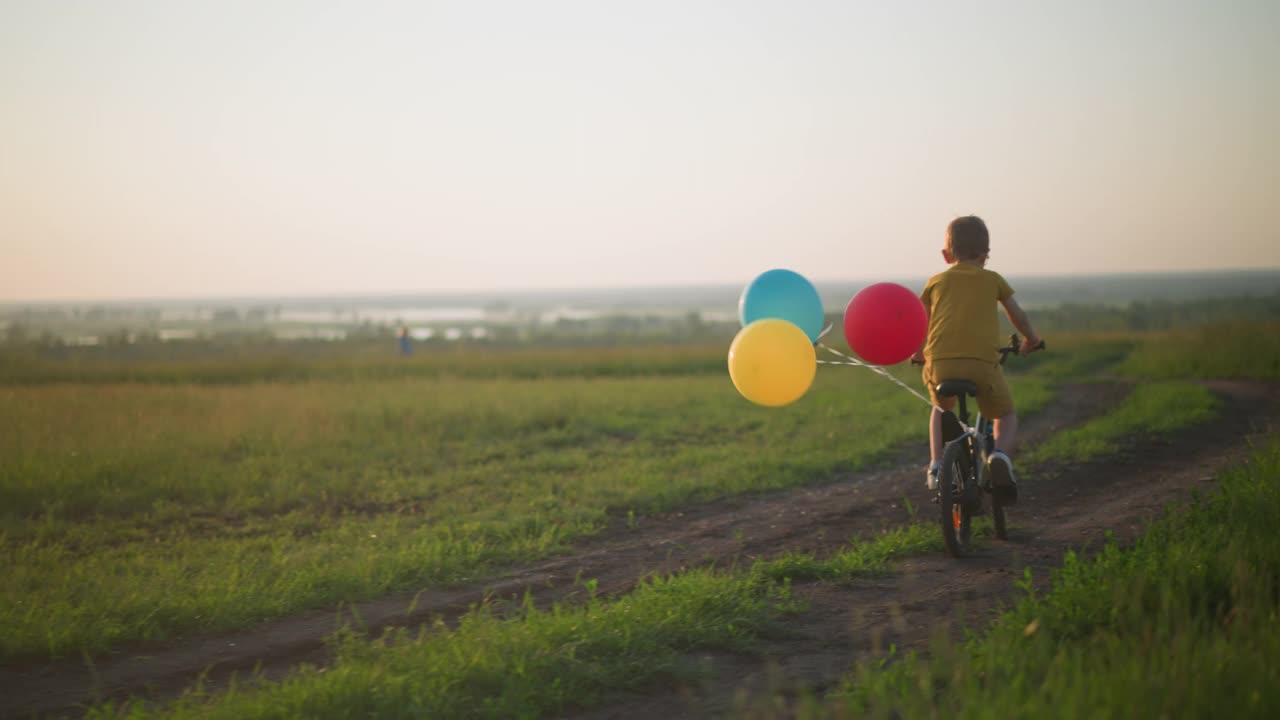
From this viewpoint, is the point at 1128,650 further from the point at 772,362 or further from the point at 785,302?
the point at 785,302

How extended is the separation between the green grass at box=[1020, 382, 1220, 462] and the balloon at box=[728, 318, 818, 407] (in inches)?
185

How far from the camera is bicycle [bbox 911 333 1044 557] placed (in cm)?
529

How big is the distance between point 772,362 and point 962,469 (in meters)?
1.40

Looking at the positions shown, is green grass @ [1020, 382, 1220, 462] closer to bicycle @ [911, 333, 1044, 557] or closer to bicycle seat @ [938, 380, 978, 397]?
bicycle @ [911, 333, 1044, 557]

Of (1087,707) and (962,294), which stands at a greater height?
(962,294)

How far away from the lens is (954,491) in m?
5.39

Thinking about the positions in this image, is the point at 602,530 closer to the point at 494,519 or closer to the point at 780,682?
the point at 494,519

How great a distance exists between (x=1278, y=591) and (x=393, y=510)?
6.84 meters

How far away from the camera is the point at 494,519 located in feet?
24.3

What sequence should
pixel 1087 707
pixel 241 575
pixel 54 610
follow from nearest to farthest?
1. pixel 1087 707
2. pixel 54 610
3. pixel 241 575

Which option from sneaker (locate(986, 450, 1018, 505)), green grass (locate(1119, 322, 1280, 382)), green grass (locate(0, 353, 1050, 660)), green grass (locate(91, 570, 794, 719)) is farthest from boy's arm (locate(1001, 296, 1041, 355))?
green grass (locate(1119, 322, 1280, 382))

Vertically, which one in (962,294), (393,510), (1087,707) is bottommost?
(393,510)

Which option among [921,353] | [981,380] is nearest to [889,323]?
[921,353]

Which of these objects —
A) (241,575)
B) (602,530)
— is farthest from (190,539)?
(602,530)
